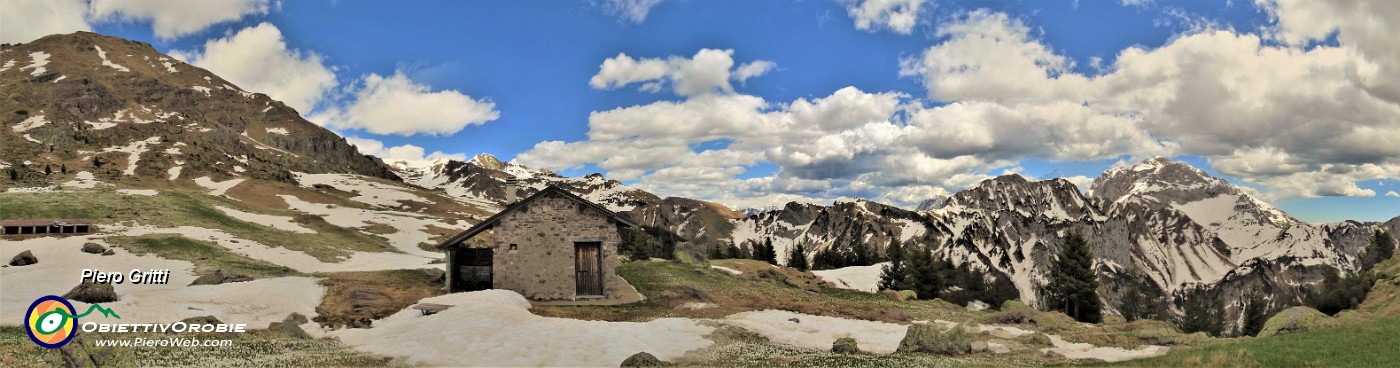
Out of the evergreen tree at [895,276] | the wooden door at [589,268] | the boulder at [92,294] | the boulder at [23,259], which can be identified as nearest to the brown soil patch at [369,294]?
the boulder at [92,294]

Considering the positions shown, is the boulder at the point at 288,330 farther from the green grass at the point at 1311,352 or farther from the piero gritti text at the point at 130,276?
the green grass at the point at 1311,352

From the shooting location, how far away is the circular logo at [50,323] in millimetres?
16047

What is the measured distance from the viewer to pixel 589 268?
129 feet

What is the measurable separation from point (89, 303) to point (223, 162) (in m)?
125

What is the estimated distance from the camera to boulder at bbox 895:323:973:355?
83.0ft

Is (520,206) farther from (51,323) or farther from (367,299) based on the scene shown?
(51,323)

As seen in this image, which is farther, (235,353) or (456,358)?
(456,358)

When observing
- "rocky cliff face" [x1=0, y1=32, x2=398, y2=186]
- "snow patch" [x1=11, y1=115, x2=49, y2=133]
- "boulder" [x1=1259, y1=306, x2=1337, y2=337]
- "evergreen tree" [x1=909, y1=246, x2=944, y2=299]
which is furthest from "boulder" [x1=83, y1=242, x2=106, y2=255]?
"snow patch" [x1=11, y1=115, x2=49, y2=133]

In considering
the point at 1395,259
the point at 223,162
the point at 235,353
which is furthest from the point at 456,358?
the point at 223,162

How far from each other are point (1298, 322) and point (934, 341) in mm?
15100

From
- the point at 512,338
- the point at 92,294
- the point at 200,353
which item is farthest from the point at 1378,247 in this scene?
the point at 92,294

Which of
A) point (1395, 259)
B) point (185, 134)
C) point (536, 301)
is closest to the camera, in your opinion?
point (536, 301)

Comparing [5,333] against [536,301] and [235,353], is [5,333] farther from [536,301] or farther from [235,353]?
[536,301]

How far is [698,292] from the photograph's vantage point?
41.4 meters
